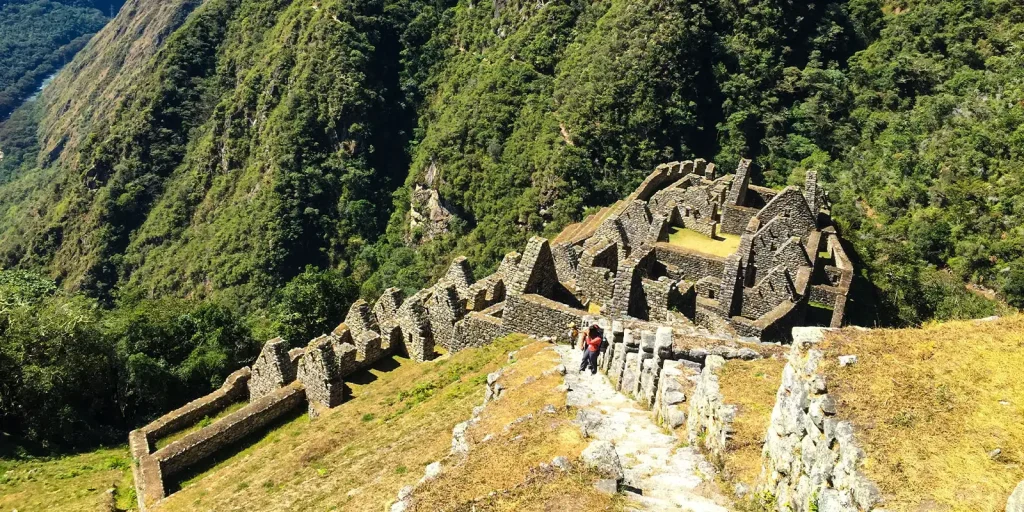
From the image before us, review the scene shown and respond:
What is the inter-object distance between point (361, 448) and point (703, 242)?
17526 mm

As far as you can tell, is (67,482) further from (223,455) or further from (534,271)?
(534,271)

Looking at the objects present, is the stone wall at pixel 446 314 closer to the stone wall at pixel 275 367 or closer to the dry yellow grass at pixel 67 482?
the stone wall at pixel 275 367

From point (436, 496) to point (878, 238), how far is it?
3616 cm

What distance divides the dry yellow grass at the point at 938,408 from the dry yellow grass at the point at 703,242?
17.3 m

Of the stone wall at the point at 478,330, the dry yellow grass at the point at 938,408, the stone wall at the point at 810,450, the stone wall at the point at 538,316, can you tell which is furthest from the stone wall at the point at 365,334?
the dry yellow grass at the point at 938,408

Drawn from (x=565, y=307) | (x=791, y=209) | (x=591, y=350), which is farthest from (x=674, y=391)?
(x=791, y=209)

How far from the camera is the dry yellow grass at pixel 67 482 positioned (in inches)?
780

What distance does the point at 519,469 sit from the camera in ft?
30.2

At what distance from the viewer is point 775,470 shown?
317 inches

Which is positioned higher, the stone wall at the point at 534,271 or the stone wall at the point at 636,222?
the stone wall at the point at 534,271

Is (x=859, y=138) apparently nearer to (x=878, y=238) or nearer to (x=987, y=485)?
(x=878, y=238)

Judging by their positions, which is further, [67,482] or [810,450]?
[67,482]

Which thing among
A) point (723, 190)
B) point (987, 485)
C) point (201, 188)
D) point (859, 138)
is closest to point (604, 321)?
point (987, 485)

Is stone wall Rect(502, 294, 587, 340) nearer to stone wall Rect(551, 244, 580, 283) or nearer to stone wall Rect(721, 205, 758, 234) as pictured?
stone wall Rect(551, 244, 580, 283)
